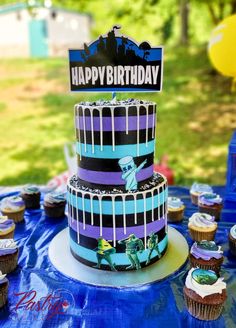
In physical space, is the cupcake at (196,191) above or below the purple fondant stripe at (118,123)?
below

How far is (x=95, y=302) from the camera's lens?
2.39 metres

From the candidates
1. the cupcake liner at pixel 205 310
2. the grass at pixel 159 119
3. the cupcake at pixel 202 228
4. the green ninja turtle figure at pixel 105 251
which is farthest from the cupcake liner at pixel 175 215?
the grass at pixel 159 119

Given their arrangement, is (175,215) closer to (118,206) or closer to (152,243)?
(152,243)

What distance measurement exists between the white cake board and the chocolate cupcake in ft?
1.14

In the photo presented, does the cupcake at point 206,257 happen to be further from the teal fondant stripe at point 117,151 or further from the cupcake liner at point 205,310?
the teal fondant stripe at point 117,151

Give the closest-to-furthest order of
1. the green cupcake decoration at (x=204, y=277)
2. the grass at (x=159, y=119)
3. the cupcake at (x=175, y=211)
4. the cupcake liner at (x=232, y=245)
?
the green cupcake decoration at (x=204, y=277) → the cupcake liner at (x=232, y=245) → the cupcake at (x=175, y=211) → the grass at (x=159, y=119)

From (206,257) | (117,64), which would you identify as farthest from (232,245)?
(117,64)

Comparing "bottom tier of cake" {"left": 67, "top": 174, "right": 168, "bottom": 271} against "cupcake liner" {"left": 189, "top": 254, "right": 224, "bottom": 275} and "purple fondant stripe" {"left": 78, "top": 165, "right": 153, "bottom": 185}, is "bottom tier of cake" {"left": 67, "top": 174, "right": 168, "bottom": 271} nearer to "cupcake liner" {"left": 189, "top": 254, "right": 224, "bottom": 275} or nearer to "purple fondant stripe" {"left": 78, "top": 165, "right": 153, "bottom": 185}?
"purple fondant stripe" {"left": 78, "top": 165, "right": 153, "bottom": 185}

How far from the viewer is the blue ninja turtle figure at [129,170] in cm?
262

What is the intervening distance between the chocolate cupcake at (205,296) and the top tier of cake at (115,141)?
0.76 meters

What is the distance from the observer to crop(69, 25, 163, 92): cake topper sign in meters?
2.54

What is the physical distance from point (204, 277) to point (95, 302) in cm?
70

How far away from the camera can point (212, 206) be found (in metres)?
3.49

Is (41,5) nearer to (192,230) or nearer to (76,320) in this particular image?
(192,230)
